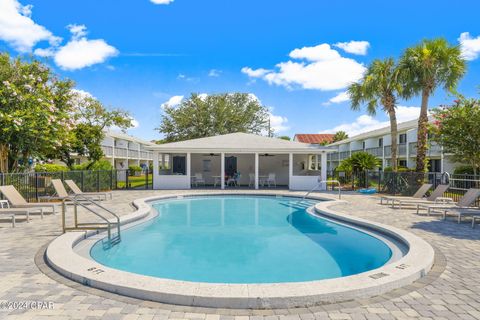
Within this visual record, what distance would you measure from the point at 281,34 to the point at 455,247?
16.3 metres

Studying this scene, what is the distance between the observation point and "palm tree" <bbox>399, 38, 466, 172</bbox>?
59.0ft

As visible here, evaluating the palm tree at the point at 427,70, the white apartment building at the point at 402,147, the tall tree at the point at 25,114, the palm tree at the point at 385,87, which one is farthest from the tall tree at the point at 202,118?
the palm tree at the point at 427,70

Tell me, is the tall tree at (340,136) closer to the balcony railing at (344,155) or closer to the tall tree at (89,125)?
the balcony railing at (344,155)

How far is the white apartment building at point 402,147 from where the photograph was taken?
29.3 meters

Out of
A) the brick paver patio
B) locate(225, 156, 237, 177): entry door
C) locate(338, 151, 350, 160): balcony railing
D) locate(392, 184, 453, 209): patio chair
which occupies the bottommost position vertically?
the brick paver patio

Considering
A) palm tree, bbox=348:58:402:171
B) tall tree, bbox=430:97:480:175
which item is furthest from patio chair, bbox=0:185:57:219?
palm tree, bbox=348:58:402:171

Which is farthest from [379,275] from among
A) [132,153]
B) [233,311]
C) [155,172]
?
[132,153]

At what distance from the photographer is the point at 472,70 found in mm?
18688

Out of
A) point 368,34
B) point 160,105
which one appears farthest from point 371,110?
point 160,105

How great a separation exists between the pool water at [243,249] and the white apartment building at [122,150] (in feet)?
108

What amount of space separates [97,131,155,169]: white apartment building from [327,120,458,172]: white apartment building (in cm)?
3103

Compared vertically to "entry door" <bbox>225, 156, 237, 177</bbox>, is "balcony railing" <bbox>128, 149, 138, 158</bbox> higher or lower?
higher

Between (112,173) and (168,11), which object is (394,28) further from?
(112,173)

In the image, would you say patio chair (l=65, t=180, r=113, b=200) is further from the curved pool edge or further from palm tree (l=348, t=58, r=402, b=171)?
palm tree (l=348, t=58, r=402, b=171)
